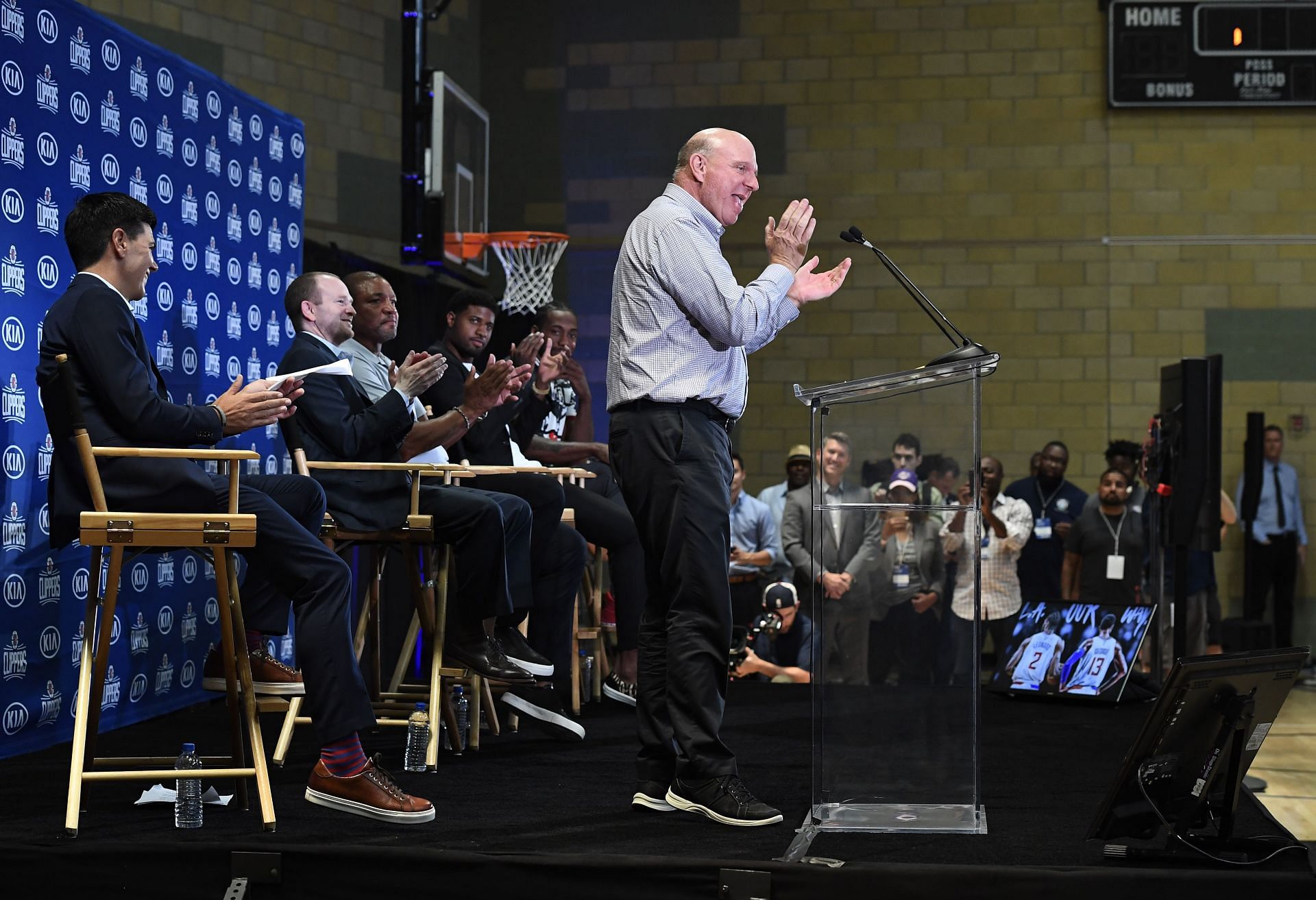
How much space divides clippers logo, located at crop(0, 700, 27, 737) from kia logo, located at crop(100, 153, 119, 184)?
0.54 metres

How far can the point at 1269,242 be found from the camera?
9453 millimetres

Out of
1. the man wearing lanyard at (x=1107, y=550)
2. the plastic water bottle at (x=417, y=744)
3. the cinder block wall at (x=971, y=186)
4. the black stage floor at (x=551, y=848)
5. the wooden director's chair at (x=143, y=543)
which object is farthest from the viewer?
the cinder block wall at (x=971, y=186)

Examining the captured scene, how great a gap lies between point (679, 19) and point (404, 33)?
2967 millimetres

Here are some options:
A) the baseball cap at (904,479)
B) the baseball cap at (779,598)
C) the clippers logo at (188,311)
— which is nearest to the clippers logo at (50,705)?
the clippers logo at (188,311)

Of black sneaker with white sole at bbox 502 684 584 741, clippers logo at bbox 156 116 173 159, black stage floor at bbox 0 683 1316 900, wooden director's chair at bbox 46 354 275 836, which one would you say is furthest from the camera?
clippers logo at bbox 156 116 173 159

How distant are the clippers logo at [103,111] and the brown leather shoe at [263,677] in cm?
182

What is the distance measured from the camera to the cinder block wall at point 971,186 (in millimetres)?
9461

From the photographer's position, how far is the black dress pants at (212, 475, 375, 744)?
9.60ft

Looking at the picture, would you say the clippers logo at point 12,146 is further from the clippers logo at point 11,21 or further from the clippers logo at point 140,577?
the clippers logo at point 140,577

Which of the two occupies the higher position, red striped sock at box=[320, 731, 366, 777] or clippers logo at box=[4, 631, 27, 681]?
clippers logo at box=[4, 631, 27, 681]

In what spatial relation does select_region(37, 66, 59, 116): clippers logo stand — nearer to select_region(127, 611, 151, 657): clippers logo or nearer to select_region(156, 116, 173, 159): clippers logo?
select_region(156, 116, 173, 159): clippers logo

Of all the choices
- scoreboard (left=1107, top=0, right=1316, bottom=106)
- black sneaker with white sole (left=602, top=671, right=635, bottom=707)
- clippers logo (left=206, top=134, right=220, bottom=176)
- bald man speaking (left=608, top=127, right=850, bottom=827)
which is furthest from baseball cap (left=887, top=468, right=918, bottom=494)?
scoreboard (left=1107, top=0, right=1316, bottom=106)

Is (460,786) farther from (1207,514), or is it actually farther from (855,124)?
(855,124)

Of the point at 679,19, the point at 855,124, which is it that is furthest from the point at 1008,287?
the point at 679,19
